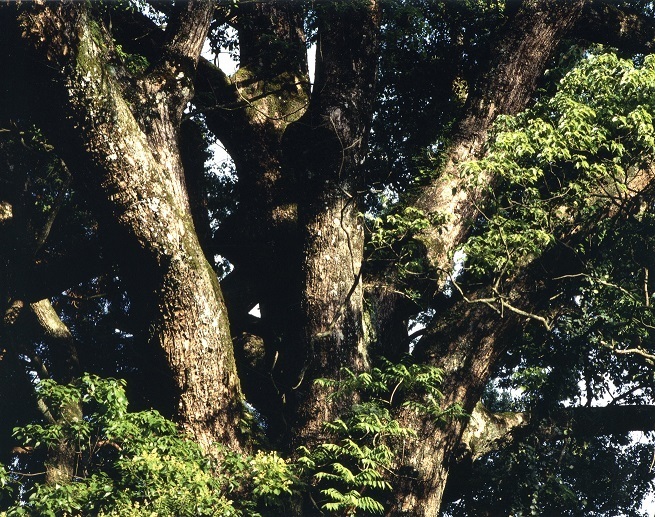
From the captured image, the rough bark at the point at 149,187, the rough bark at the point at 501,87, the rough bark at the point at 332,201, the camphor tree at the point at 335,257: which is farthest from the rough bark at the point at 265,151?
the rough bark at the point at 501,87

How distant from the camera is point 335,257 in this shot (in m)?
8.66

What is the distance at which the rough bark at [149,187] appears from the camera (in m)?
7.33

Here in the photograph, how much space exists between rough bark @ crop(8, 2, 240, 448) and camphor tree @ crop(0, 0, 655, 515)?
0.08 ft

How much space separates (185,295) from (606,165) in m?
4.38

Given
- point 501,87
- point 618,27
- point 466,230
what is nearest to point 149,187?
point 466,230

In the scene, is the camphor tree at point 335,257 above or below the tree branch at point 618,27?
below

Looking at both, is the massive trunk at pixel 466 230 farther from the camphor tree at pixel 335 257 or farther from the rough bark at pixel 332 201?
the rough bark at pixel 332 201

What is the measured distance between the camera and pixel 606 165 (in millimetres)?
8484

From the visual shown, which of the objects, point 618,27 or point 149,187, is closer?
point 149,187

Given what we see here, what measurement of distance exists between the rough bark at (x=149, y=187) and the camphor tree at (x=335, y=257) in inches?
0.9

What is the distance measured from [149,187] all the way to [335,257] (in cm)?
205

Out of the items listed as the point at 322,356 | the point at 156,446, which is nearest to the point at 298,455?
the point at 322,356

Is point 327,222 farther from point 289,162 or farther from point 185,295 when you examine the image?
point 185,295

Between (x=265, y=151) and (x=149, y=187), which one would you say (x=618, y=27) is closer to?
(x=265, y=151)
